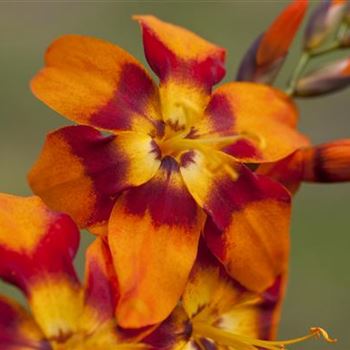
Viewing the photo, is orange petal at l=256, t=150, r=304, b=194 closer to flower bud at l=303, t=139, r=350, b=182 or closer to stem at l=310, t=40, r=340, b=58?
flower bud at l=303, t=139, r=350, b=182

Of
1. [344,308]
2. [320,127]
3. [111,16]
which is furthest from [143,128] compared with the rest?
[111,16]

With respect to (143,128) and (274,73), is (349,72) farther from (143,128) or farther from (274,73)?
(143,128)

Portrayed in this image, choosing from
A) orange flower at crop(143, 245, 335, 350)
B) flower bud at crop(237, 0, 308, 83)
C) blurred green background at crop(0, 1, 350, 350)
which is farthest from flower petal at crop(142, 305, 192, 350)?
blurred green background at crop(0, 1, 350, 350)

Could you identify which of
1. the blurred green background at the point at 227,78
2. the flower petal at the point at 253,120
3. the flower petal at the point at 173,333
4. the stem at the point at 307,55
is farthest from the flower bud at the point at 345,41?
the blurred green background at the point at 227,78

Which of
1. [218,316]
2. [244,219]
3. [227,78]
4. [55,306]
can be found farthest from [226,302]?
[227,78]

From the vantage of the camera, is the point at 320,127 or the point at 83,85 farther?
the point at 320,127

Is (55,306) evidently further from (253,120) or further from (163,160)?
(253,120)
